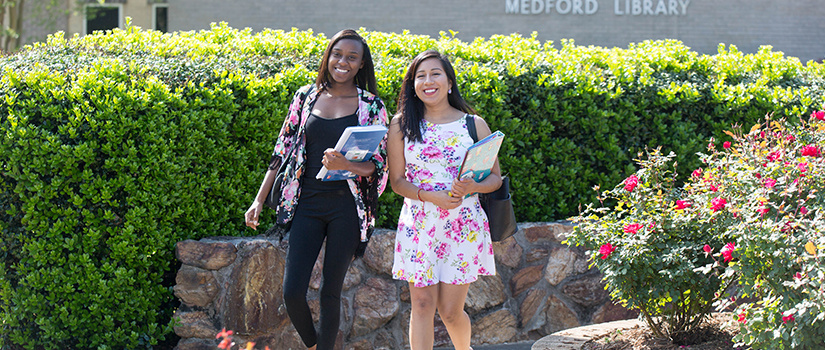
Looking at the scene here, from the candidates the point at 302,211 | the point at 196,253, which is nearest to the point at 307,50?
the point at 196,253

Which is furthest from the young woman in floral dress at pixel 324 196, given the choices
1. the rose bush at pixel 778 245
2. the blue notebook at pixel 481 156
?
the rose bush at pixel 778 245

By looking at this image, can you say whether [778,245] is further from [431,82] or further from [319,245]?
[319,245]

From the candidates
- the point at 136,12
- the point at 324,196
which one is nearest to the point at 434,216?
the point at 324,196

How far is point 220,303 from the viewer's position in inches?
178

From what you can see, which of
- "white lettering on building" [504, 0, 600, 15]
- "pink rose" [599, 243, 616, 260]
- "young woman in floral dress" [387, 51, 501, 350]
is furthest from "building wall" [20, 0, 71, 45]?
"pink rose" [599, 243, 616, 260]

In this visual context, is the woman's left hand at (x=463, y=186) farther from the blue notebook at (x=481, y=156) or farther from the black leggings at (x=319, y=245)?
the black leggings at (x=319, y=245)

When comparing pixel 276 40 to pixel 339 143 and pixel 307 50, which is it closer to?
pixel 307 50

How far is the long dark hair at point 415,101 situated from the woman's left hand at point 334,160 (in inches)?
15.0

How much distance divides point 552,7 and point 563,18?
257mm

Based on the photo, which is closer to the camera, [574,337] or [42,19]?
[574,337]

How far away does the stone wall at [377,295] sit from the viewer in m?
4.51

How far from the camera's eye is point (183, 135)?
174 inches

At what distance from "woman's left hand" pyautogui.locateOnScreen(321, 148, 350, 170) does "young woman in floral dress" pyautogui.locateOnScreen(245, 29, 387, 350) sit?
3.6 inches

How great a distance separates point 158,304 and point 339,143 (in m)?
1.90
